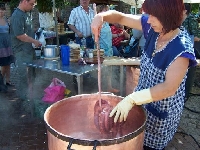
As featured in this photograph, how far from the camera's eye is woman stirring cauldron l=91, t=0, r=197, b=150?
1645 millimetres

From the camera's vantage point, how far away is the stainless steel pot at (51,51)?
4.70 meters

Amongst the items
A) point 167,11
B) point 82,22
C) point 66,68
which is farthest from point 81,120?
point 82,22

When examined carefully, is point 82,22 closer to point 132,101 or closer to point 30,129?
point 30,129

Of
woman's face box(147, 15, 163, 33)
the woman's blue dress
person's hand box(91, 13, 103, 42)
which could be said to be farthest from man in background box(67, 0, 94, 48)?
woman's face box(147, 15, 163, 33)

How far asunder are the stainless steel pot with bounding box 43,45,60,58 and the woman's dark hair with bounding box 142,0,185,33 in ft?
10.4

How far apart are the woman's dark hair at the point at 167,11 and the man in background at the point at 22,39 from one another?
135 inches

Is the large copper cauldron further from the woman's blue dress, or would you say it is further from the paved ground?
the paved ground

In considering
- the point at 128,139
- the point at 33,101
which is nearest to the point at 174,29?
the point at 128,139

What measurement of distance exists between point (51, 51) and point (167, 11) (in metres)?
3.35

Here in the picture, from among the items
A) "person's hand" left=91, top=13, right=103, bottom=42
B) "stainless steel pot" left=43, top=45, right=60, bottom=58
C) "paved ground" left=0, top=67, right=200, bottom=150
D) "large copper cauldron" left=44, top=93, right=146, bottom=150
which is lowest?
"paved ground" left=0, top=67, right=200, bottom=150

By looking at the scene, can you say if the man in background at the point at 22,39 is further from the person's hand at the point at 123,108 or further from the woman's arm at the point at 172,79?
the woman's arm at the point at 172,79

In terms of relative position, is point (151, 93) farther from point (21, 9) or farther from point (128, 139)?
point (21, 9)

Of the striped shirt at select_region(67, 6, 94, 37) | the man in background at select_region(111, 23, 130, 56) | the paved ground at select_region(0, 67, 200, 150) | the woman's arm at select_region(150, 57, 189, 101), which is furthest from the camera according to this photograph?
the man in background at select_region(111, 23, 130, 56)

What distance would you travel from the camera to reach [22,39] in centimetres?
469
